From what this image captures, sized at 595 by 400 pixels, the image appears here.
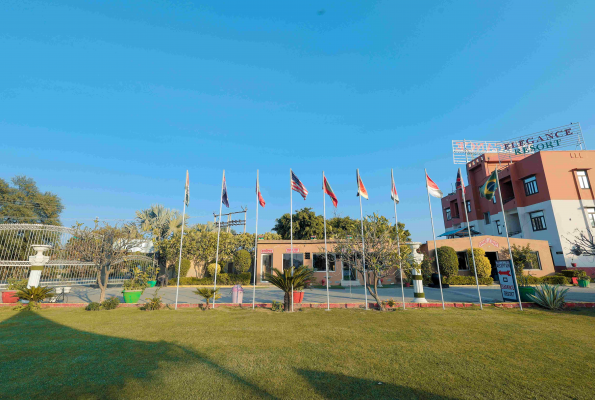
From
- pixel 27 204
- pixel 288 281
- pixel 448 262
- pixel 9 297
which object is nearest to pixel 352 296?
pixel 288 281

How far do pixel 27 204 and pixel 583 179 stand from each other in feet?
195

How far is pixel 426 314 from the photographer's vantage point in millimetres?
9500

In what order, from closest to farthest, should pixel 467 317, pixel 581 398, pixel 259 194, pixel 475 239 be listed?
pixel 581 398, pixel 467 317, pixel 259 194, pixel 475 239

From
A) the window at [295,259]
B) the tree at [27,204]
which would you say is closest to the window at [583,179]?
the window at [295,259]

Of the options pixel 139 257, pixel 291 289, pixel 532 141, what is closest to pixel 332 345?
pixel 291 289

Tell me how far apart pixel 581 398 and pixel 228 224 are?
3155 centimetres

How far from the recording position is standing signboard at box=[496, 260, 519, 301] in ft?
36.4

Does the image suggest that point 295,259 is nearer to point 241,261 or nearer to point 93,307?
point 241,261

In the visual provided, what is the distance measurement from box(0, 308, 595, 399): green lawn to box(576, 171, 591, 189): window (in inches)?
993

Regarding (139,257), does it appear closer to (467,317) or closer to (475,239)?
(467,317)

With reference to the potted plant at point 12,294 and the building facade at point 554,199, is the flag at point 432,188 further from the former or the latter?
the potted plant at point 12,294

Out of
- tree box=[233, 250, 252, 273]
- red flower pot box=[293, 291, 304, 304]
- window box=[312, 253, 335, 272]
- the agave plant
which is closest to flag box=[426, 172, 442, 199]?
the agave plant

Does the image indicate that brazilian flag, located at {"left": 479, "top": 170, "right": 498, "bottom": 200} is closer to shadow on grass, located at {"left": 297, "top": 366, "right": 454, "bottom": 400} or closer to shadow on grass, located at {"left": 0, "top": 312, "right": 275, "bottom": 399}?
shadow on grass, located at {"left": 297, "top": 366, "right": 454, "bottom": 400}

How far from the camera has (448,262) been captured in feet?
68.6
